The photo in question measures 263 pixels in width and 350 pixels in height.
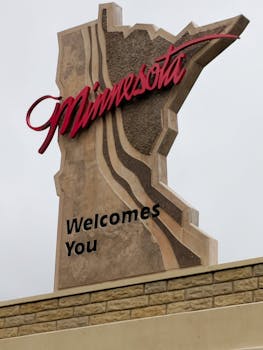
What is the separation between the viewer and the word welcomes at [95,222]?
16.3 metres

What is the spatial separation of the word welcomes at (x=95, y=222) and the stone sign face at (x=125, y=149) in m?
0.01

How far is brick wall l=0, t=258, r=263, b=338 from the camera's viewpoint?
46.3 ft

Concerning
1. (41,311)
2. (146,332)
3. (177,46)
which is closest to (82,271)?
(41,311)

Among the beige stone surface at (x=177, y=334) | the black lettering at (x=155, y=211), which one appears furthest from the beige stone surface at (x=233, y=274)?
the black lettering at (x=155, y=211)

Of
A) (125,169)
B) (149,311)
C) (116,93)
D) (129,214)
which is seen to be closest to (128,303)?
(149,311)

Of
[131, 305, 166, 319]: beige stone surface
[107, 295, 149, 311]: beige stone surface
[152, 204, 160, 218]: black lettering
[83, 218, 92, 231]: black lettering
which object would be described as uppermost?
[83, 218, 92, 231]: black lettering

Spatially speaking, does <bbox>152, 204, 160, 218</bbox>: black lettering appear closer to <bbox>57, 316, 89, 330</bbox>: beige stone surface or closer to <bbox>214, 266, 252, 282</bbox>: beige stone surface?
<bbox>57, 316, 89, 330</bbox>: beige stone surface

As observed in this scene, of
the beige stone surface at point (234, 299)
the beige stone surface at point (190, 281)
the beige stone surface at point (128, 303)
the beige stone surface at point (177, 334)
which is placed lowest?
the beige stone surface at point (177, 334)

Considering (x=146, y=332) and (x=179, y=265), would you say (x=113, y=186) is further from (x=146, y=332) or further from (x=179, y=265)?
(x=146, y=332)

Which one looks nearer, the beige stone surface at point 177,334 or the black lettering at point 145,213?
the beige stone surface at point 177,334

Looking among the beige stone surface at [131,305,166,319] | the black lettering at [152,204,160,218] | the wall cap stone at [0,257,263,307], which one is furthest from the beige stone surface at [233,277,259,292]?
the black lettering at [152,204,160,218]

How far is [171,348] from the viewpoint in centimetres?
1420

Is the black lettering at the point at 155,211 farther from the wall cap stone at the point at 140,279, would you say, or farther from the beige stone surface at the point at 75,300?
the beige stone surface at the point at 75,300

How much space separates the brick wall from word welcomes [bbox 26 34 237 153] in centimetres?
313
